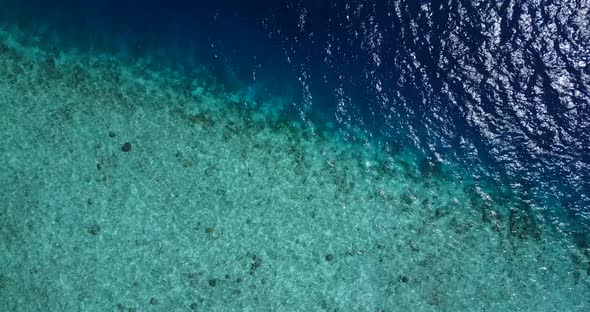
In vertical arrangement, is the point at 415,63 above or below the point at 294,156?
above

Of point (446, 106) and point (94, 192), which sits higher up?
point (446, 106)

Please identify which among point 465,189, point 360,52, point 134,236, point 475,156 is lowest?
point 134,236

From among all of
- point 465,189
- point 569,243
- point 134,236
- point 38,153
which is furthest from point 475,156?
point 38,153

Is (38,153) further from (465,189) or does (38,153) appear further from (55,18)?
(465,189)
